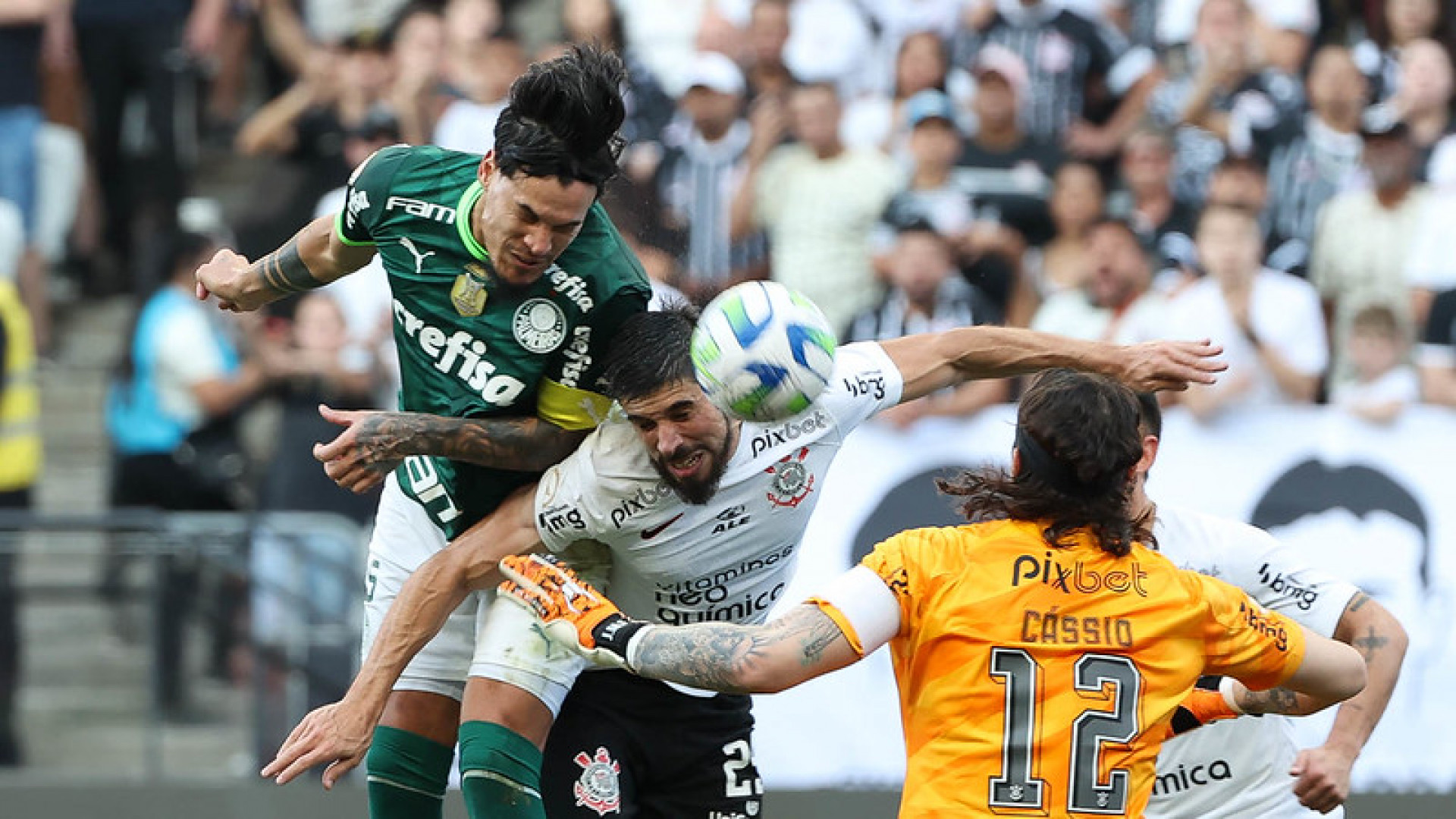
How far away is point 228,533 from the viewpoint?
31.5 feet

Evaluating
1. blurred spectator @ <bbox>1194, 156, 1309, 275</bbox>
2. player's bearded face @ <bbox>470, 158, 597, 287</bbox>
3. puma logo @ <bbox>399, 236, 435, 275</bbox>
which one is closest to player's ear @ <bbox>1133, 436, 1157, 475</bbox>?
player's bearded face @ <bbox>470, 158, 597, 287</bbox>

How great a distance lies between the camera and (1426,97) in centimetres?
1103

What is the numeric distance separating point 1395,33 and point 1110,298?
2.63 m

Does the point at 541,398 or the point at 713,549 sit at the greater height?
the point at 541,398

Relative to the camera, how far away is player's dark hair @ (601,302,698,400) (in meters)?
6.00

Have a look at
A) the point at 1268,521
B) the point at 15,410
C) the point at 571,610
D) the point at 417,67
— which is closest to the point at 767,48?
the point at 417,67

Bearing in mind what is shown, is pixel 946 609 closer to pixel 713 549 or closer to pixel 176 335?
pixel 713 549

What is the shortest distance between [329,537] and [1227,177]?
4602mm

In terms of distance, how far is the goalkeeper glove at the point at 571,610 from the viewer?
5211 mm

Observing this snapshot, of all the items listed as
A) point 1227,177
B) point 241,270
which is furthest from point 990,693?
point 1227,177

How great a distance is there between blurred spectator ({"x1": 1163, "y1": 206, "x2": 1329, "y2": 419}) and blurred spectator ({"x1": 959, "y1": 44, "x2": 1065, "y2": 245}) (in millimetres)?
1007

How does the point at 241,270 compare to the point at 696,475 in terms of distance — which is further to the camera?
the point at 241,270

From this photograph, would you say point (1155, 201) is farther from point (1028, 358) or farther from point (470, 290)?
point (470, 290)

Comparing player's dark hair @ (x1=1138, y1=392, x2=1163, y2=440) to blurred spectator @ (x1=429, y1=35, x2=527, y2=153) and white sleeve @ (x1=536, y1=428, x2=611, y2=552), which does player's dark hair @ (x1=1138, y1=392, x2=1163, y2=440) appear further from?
blurred spectator @ (x1=429, y1=35, x2=527, y2=153)
